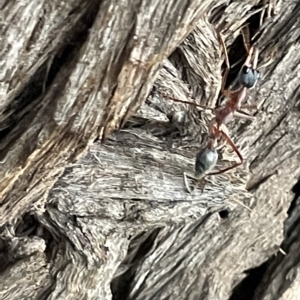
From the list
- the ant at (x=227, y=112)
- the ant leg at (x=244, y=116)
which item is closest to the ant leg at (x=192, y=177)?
the ant at (x=227, y=112)

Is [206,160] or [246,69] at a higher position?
[246,69]

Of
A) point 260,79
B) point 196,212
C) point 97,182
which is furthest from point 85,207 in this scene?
point 260,79

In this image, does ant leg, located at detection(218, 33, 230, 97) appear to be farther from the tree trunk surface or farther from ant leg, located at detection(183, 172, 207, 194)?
ant leg, located at detection(183, 172, 207, 194)

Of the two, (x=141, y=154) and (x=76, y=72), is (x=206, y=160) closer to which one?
(x=141, y=154)

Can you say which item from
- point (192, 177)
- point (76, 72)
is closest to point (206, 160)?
point (192, 177)

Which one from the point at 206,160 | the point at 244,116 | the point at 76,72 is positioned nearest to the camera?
the point at 76,72

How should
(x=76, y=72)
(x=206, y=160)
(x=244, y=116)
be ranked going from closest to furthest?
(x=76, y=72) → (x=206, y=160) → (x=244, y=116)

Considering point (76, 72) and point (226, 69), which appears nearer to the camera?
point (76, 72)
